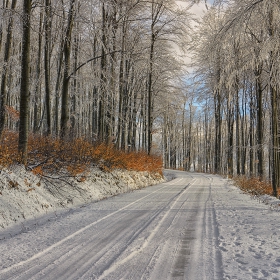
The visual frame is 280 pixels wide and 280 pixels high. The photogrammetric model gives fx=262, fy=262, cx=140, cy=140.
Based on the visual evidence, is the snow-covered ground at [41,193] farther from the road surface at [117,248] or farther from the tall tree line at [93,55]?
the tall tree line at [93,55]

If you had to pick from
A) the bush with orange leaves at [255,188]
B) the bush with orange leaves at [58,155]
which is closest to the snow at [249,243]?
the bush with orange leaves at [58,155]

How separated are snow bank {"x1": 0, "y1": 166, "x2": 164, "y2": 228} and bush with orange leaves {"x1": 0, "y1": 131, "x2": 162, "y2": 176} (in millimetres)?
292

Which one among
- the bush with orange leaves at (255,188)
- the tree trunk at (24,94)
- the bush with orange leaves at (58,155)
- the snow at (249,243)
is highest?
the tree trunk at (24,94)

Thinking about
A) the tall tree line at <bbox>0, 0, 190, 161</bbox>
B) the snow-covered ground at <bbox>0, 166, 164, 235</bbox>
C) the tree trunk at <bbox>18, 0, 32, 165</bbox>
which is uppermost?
the tall tree line at <bbox>0, 0, 190, 161</bbox>

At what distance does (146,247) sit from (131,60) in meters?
8.94

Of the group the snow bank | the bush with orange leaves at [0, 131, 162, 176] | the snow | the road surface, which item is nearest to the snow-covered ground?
the snow bank

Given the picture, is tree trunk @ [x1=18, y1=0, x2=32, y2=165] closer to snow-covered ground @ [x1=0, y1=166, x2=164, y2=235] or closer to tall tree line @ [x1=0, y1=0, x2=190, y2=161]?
tall tree line @ [x1=0, y1=0, x2=190, y2=161]

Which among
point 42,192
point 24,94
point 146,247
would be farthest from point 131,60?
point 146,247

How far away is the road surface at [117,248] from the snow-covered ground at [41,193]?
647mm

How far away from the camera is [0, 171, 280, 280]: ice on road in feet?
11.1

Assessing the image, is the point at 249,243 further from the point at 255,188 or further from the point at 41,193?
the point at 255,188

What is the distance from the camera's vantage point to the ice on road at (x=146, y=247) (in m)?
3.37

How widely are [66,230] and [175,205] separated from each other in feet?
12.8

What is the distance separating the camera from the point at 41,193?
7.32 metres
